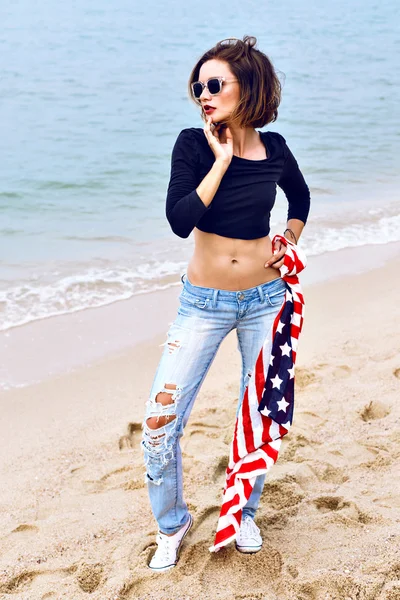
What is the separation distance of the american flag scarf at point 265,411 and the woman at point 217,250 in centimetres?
6

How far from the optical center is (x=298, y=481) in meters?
4.28

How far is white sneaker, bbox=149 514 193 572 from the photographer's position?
3.52 m

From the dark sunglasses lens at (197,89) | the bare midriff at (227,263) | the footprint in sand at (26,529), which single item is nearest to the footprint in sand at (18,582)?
the footprint in sand at (26,529)

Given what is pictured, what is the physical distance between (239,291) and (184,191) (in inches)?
20.8

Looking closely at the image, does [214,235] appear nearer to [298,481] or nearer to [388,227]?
[298,481]

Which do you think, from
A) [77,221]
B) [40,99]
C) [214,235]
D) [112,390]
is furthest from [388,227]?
[40,99]

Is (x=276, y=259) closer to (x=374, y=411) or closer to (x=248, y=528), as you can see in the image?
(x=248, y=528)

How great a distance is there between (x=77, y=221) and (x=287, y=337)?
7.13m

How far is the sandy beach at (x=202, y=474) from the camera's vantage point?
3.44 meters

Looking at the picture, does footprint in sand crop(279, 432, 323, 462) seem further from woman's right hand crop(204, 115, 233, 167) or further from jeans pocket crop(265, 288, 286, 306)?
woman's right hand crop(204, 115, 233, 167)

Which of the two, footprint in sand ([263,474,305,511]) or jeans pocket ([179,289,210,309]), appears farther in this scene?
footprint in sand ([263,474,305,511])

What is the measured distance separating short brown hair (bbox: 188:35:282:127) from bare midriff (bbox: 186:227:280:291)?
22.1 inches

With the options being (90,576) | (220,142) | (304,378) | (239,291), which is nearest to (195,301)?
(239,291)

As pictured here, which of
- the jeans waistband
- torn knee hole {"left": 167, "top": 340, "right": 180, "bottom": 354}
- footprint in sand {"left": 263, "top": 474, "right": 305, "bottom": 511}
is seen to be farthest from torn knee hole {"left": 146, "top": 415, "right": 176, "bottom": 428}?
footprint in sand {"left": 263, "top": 474, "right": 305, "bottom": 511}
